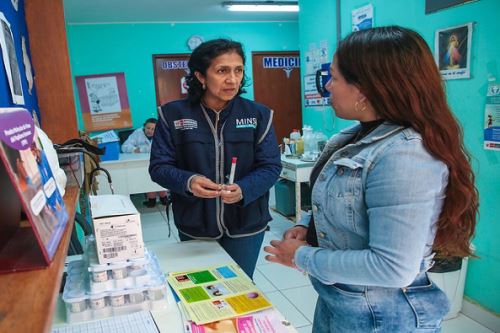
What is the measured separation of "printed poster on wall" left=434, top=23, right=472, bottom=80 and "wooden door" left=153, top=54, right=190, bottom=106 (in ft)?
14.6

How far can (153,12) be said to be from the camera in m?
5.56

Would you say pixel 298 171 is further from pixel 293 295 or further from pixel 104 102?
pixel 104 102

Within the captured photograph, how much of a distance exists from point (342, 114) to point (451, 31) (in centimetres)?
177

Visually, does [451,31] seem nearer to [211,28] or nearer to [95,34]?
[211,28]

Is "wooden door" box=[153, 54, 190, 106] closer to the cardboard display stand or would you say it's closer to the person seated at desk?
the person seated at desk

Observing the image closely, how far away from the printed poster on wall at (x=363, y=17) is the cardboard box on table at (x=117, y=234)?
256cm

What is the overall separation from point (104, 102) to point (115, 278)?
551cm

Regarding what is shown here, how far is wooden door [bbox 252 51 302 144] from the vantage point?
682cm

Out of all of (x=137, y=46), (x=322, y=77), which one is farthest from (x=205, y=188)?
(x=137, y=46)

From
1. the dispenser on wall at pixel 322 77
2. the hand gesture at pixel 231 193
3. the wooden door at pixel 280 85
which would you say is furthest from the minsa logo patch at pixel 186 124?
the wooden door at pixel 280 85

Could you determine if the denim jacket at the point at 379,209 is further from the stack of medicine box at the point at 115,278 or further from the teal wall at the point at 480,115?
the teal wall at the point at 480,115

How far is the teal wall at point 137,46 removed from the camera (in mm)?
6027

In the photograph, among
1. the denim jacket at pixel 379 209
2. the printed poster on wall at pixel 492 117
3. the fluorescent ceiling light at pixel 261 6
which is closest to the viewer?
the denim jacket at pixel 379 209

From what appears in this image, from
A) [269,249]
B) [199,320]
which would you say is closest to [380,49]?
[269,249]
